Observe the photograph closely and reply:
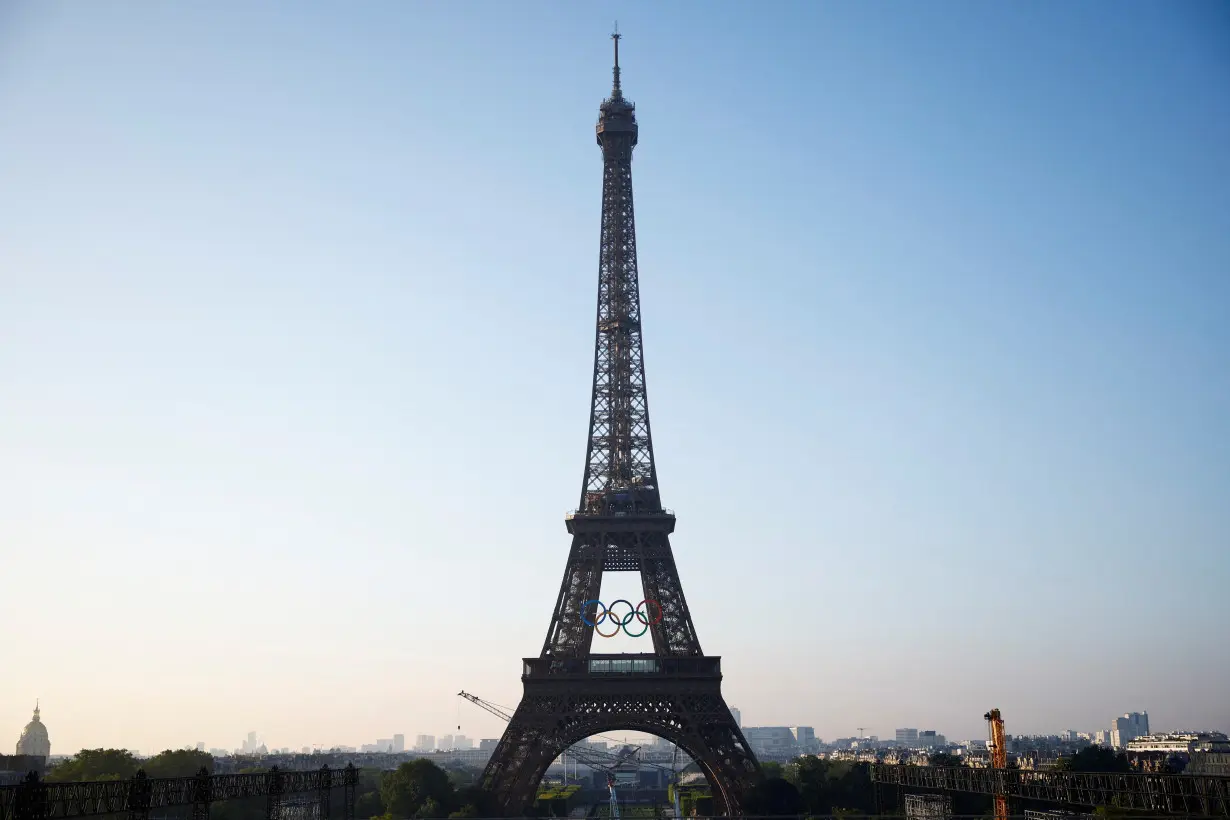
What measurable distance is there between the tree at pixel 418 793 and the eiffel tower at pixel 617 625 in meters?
6.53

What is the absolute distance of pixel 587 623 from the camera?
95.1 m

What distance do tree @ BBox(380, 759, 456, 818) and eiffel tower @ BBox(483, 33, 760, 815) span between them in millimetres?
6534

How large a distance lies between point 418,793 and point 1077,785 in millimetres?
57512

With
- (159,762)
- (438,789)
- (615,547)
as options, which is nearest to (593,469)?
(615,547)

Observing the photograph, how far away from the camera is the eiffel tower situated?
91.1 metres

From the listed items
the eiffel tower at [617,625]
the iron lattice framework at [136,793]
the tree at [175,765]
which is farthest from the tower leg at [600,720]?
the tree at [175,765]

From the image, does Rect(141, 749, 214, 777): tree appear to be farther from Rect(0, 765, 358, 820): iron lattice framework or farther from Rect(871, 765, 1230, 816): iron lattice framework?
Rect(871, 765, 1230, 816): iron lattice framework

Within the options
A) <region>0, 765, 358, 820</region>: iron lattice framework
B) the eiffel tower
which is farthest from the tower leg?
<region>0, 765, 358, 820</region>: iron lattice framework

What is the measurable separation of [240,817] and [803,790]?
1998 inches

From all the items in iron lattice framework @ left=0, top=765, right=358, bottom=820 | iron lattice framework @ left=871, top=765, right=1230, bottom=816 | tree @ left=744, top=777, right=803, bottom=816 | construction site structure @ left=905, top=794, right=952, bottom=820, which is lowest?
construction site structure @ left=905, top=794, right=952, bottom=820

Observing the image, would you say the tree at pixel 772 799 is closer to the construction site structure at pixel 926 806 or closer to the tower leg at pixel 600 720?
the tower leg at pixel 600 720

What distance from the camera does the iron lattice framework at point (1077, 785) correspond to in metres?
52.3

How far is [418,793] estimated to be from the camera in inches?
3944

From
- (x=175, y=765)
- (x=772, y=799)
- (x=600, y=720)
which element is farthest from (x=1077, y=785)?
(x=175, y=765)
